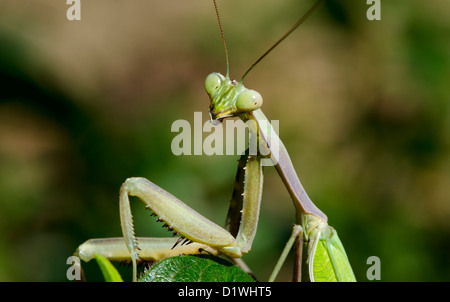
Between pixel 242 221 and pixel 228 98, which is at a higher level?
pixel 228 98

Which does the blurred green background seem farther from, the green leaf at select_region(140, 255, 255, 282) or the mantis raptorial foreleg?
the green leaf at select_region(140, 255, 255, 282)

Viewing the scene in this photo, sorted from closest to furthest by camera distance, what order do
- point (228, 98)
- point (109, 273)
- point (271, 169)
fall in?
point (109, 273), point (228, 98), point (271, 169)

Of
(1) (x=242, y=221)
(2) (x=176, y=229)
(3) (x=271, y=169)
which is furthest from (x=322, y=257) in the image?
(3) (x=271, y=169)

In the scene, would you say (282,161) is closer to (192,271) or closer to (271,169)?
(192,271)

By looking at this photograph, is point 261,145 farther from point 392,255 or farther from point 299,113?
point 299,113

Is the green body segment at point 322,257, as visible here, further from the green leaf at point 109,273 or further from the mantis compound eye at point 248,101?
the green leaf at point 109,273

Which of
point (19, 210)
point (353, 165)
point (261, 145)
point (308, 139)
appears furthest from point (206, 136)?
point (261, 145)
